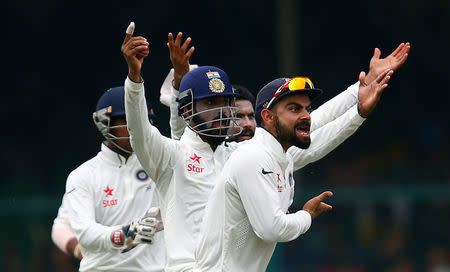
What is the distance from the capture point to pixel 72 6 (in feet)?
40.2

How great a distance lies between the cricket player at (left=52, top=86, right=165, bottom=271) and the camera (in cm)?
549

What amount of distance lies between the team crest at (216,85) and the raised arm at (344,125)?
0.62 metres

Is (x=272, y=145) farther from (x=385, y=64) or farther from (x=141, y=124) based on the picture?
(x=385, y=64)

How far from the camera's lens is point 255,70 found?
1202 centimetres

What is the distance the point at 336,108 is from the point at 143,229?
4.28 ft

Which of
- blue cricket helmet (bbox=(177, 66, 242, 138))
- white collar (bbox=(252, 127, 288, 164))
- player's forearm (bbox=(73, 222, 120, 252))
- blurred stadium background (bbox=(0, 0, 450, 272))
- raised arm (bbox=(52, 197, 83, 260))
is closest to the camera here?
white collar (bbox=(252, 127, 288, 164))

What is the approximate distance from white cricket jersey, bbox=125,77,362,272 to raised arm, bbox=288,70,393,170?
508mm

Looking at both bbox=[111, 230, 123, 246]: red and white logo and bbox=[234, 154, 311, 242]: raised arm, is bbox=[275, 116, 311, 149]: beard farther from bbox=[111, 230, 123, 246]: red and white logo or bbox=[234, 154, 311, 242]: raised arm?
bbox=[111, 230, 123, 246]: red and white logo

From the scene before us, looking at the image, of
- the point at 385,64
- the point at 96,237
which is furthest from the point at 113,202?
the point at 385,64

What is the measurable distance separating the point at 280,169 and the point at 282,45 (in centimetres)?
741

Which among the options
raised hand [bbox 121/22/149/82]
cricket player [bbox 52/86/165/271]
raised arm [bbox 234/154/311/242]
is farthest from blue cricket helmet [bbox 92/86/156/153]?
raised arm [bbox 234/154/311/242]
